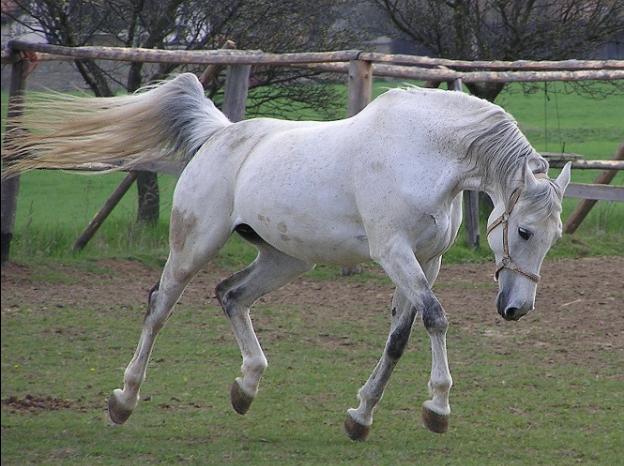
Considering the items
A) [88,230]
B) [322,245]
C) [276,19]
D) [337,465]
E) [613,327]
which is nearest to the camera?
[337,465]

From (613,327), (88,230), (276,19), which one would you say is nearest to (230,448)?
(613,327)

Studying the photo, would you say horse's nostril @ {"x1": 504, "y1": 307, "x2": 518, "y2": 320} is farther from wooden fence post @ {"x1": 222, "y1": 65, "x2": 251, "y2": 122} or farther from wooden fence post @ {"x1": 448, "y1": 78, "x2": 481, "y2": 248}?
wooden fence post @ {"x1": 448, "y1": 78, "x2": 481, "y2": 248}

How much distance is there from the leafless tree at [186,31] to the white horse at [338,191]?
413 centimetres

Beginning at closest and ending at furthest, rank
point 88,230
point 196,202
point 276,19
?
1. point 196,202
2. point 88,230
3. point 276,19

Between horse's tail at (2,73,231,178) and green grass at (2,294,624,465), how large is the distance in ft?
4.10

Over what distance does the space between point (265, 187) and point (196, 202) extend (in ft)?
1.46

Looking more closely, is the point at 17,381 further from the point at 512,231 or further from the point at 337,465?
the point at 512,231

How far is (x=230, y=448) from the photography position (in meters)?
5.34

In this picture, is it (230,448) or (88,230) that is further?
(88,230)

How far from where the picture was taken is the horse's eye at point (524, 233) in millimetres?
5078

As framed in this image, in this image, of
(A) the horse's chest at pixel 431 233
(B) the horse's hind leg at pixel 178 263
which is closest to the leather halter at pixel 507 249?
(A) the horse's chest at pixel 431 233

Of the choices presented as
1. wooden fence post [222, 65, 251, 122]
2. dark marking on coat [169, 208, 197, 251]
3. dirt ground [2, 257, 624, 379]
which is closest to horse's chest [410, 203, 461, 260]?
dark marking on coat [169, 208, 197, 251]

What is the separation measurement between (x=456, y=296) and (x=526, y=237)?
13.1 ft

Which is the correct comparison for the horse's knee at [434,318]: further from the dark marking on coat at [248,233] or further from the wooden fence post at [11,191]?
the wooden fence post at [11,191]
